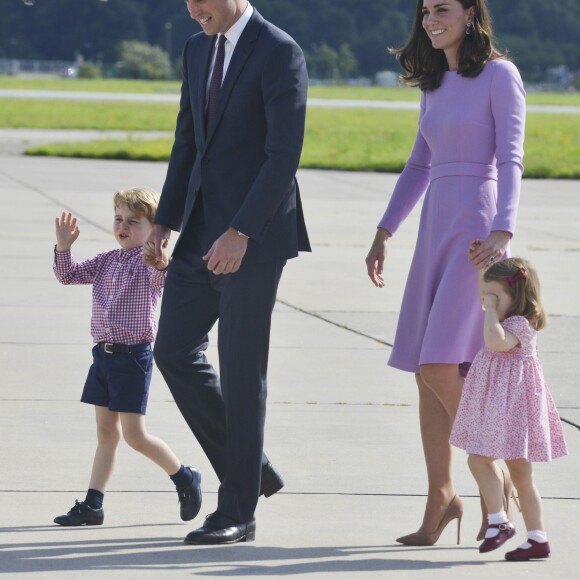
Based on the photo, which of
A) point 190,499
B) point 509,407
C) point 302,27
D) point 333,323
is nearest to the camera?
point 509,407

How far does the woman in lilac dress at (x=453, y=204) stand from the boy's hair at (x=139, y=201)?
1.00m

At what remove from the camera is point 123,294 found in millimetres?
4969

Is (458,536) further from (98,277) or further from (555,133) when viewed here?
(555,133)

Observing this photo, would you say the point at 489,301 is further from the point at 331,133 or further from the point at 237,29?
the point at 331,133

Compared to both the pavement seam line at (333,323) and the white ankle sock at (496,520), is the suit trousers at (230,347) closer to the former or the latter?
the white ankle sock at (496,520)

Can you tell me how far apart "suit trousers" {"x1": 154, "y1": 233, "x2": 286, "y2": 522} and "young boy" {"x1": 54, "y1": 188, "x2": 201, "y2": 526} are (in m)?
0.19

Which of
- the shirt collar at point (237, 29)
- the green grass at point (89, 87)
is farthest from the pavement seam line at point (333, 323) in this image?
the green grass at point (89, 87)

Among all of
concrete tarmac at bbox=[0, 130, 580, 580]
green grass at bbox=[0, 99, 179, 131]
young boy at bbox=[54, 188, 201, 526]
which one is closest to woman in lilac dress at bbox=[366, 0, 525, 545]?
concrete tarmac at bbox=[0, 130, 580, 580]

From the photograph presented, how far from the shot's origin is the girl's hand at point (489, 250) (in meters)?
4.41

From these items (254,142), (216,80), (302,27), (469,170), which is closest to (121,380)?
(254,142)

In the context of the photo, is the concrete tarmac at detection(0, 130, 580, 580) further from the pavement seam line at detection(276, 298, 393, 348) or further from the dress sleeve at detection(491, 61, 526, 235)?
the dress sleeve at detection(491, 61, 526, 235)

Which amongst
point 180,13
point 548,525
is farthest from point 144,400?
point 180,13

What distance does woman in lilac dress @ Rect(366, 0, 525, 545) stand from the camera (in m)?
4.54

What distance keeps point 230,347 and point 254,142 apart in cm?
69
